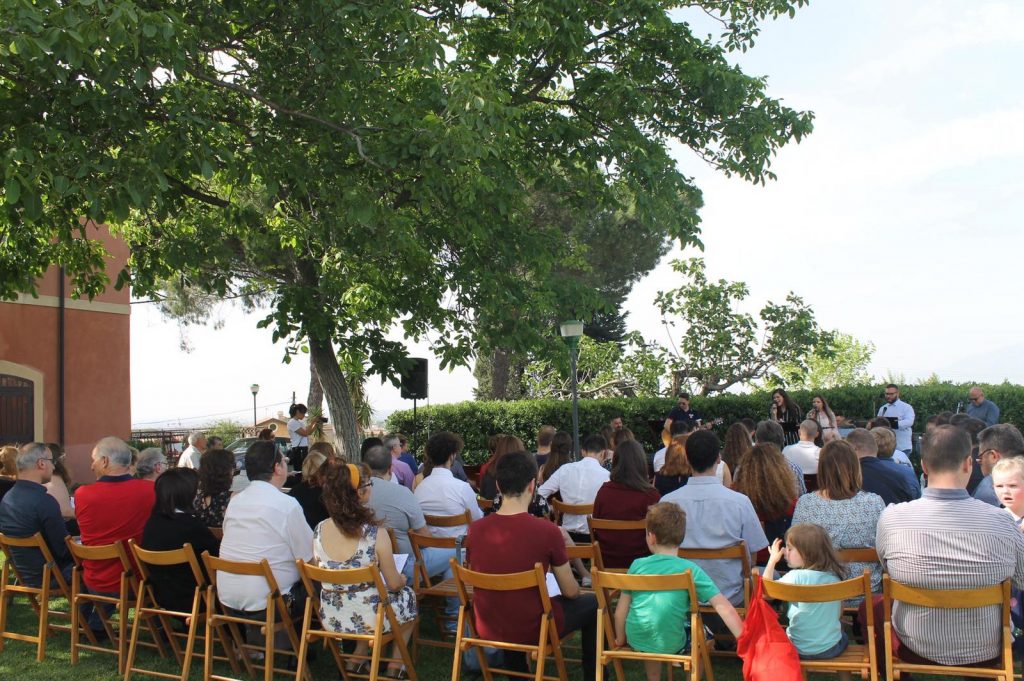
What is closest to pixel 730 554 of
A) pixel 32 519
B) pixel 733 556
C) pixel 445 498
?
pixel 733 556

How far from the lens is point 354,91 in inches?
354

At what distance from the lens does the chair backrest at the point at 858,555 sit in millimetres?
4332

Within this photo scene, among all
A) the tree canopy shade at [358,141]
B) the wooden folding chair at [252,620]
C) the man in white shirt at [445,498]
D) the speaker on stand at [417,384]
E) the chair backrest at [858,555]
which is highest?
the tree canopy shade at [358,141]

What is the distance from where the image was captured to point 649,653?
4.12 metres

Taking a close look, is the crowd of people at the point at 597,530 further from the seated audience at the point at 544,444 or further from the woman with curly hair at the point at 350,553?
the seated audience at the point at 544,444

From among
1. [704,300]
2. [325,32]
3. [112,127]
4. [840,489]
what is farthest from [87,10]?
[704,300]

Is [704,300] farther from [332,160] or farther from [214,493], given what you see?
[214,493]

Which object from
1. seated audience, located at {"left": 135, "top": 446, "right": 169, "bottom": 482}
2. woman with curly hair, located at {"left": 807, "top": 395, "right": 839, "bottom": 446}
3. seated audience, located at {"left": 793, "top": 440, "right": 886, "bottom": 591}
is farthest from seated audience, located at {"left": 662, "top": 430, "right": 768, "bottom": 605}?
woman with curly hair, located at {"left": 807, "top": 395, "right": 839, "bottom": 446}

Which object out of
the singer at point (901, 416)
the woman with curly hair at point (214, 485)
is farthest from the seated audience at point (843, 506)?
the singer at point (901, 416)

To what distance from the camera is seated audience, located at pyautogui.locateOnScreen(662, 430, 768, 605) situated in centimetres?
489

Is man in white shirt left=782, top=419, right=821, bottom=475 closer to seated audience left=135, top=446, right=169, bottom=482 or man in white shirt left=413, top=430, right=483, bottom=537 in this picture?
man in white shirt left=413, top=430, right=483, bottom=537

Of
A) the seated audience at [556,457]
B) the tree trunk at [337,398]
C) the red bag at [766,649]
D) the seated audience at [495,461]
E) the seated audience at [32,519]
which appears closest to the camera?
the red bag at [766,649]

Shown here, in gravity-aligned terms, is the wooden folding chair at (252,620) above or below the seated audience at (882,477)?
below

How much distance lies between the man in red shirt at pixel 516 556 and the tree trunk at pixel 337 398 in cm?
821
